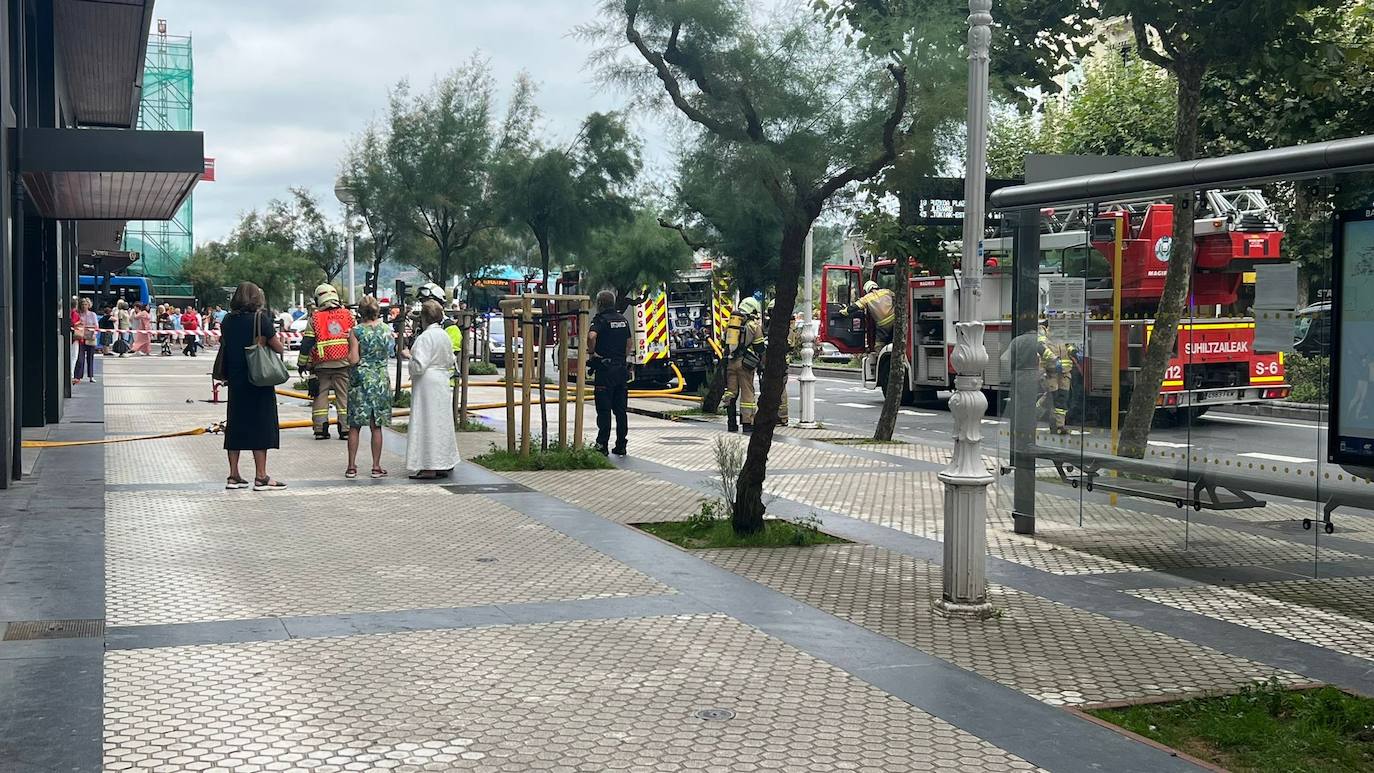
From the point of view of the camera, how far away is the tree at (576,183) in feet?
98.6

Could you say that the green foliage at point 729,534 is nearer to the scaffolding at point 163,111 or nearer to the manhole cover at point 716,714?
the manhole cover at point 716,714

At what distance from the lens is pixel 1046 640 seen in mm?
7168

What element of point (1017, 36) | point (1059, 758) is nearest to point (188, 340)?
point (1017, 36)

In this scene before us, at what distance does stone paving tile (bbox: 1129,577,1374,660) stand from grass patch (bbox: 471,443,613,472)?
7.53m

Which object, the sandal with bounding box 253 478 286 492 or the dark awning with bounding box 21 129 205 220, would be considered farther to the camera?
the dark awning with bounding box 21 129 205 220

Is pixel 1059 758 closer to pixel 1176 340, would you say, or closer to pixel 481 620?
pixel 481 620

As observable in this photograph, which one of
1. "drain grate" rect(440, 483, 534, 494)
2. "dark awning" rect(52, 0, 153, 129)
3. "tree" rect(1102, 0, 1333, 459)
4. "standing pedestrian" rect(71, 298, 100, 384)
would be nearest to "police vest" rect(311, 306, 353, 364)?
"drain grate" rect(440, 483, 534, 494)

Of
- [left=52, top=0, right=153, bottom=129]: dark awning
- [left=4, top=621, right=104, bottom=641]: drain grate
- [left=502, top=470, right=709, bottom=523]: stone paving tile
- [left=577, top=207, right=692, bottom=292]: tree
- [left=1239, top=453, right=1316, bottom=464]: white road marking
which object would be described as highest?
[left=52, top=0, right=153, bottom=129]: dark awning

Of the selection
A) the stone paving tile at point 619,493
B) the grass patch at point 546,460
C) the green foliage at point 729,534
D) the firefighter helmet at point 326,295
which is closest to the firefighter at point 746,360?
the grass patch at point 546,460

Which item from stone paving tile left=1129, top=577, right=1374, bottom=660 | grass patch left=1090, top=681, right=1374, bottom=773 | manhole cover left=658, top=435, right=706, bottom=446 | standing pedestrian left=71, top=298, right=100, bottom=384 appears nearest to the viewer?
grass patch left=1090, top=681, right=1374, bottom=773

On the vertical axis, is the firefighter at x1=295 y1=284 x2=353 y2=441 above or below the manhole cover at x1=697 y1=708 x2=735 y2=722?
above

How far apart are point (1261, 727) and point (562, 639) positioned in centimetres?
327

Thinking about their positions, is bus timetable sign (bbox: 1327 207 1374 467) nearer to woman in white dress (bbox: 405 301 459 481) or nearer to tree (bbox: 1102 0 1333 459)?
tree (bbox: 1102 0 1333 459)

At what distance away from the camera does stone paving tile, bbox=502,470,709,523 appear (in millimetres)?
11583
